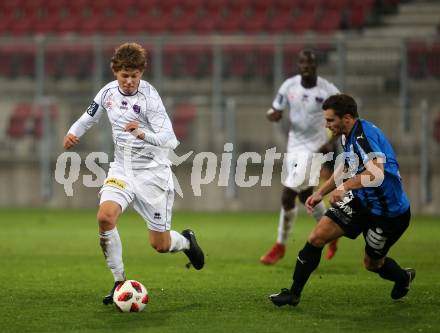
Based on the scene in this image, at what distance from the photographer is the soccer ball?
24.9 feet

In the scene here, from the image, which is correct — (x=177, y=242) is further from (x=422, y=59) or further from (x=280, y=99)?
(x=422, y=59)

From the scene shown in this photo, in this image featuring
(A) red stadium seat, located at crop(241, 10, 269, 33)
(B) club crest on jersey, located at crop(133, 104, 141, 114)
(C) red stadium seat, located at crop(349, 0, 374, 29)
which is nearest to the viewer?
(B) club crest on jersey, located at crop(133, 104, 141, 114)

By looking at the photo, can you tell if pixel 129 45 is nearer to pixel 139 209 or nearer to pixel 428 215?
pixel 139 209

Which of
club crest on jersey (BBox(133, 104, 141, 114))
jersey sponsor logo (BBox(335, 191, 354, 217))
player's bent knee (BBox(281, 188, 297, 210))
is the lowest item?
player's bent knee (BBox(281, 188, 297, 210))

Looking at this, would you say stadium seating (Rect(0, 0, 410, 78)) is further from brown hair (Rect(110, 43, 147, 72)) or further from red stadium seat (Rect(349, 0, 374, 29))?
brown hair (Rect(110, 43, 147, 72))

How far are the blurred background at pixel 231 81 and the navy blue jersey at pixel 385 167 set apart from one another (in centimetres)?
986

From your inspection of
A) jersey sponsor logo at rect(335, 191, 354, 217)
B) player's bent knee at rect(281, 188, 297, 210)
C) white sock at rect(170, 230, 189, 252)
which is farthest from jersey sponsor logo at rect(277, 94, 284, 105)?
jersey sponsor logo at rect(335, 191, 354, 217)

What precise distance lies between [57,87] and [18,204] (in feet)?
8.31

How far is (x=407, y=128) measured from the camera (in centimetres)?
1761

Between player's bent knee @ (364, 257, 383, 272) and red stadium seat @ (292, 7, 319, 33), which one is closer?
player's bent knee @ (364, 257, 383, 272)

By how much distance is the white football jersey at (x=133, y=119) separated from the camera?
26.9 feet

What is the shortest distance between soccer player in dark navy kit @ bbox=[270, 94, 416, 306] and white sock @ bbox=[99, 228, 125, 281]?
1.27 metres

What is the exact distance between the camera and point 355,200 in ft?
25.7

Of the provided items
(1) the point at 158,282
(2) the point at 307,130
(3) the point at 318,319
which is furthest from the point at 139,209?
(2) the point at 307,130
